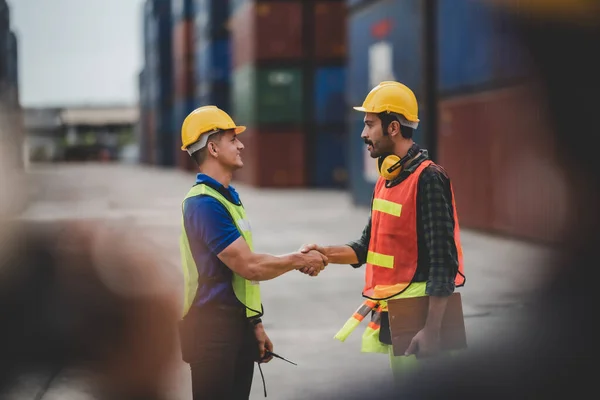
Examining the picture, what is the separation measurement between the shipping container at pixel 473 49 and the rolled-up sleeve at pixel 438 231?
11.8m

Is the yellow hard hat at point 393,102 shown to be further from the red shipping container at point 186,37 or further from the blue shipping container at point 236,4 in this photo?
the red shipping container at point 186,37

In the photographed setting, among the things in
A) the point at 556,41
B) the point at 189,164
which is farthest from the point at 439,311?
the point at 189,164

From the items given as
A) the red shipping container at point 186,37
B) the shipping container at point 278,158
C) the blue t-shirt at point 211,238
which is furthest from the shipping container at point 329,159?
the blue t-shirt at point 211,238

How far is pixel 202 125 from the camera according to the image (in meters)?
3.87

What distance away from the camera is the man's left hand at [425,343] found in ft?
12.9

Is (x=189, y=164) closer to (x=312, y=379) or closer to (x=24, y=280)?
(x=24, y=280)

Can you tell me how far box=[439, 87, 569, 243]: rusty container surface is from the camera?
1444cm

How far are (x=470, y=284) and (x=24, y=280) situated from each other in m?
5.75

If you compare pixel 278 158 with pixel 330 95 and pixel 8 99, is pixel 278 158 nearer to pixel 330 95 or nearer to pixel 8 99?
pixel 330 95

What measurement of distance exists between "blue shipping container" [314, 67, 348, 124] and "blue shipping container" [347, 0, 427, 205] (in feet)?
30.4

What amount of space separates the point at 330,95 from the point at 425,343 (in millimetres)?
32220

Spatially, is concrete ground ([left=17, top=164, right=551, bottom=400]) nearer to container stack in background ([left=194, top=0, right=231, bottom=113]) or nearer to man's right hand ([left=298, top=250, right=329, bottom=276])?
man's right hand ([left=298, top=250, right=329, bottom=276])

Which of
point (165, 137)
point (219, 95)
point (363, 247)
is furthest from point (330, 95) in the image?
point (165, 137)

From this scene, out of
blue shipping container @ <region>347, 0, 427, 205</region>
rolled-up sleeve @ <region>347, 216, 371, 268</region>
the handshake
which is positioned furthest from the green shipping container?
the handshake
